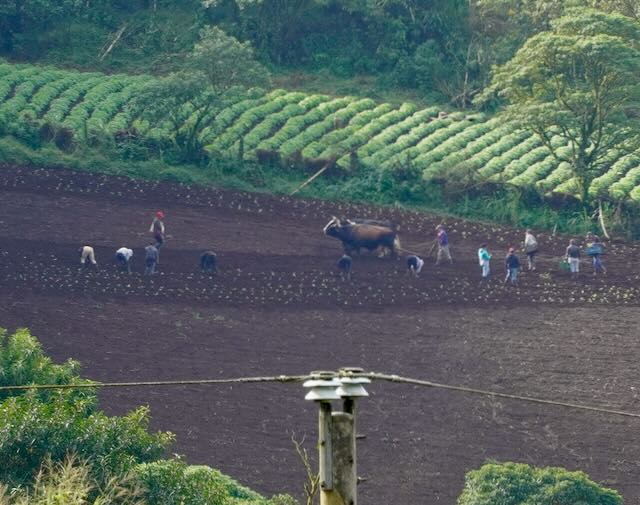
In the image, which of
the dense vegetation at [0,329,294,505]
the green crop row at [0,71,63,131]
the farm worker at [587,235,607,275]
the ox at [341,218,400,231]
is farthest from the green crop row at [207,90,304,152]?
the dense vegetation at [0,329,294,505]

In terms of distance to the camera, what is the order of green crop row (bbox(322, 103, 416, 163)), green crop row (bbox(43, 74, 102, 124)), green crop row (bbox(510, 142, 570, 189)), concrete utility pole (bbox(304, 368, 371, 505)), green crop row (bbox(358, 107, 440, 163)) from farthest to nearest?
green crop row (bbox(43, 74, 102, 124)) < green crop row (bbox(358, 107, 440, 163)) < green crop row (bbox(322, 103, 416, 163)) < green crop row (bbox(510, 142, 570, 189)) < concrete utility pole (bbox(304, 368, 371, 505))

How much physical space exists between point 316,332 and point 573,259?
745 cm

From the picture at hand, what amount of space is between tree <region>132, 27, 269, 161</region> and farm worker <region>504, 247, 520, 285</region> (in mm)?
12059

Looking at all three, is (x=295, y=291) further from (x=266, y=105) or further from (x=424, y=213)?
(x=266, y=105)

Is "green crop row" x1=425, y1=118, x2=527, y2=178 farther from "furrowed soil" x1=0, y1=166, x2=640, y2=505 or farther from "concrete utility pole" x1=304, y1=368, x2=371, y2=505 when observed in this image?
"concrete utility pole" x1=304, y1=368, x2=371, y2=505

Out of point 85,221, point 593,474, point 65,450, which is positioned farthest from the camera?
point 85,221

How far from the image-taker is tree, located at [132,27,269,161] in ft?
172

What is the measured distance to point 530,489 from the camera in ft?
108

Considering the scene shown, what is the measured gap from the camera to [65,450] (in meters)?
26.9

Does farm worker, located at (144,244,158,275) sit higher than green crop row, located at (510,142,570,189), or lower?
lower

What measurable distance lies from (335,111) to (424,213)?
8336 mm

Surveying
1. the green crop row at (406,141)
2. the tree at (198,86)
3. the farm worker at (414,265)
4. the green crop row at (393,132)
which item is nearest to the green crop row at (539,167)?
the green crop row at (406,141)

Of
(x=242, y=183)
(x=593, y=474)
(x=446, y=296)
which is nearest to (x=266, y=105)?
(x=242, y=183)

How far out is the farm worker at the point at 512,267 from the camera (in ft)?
146
